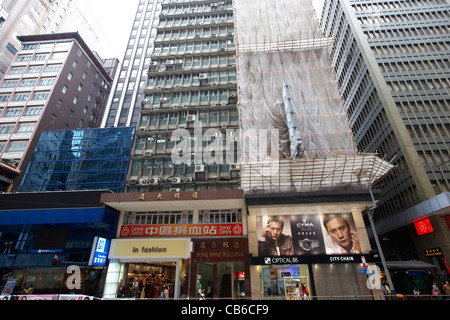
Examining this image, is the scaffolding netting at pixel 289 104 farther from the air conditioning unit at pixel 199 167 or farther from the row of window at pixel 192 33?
the row of window at pixel 192 33

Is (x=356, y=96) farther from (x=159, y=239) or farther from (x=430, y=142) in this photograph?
(x=159, y=239)

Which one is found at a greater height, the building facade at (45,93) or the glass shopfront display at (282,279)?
the building facade at (45,93)

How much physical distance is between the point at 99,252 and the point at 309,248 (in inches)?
679

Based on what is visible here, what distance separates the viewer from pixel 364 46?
36906mm

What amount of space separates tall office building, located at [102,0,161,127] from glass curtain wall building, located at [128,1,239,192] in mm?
15700

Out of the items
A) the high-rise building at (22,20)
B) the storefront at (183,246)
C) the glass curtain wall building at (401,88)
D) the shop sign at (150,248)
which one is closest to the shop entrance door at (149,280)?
the storefront at (183,246)

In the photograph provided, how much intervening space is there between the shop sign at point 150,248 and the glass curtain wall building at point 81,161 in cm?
735

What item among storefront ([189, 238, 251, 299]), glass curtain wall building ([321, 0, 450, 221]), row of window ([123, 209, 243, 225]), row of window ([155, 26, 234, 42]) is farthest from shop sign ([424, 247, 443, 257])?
row of window ([155, 26, 234, 42])

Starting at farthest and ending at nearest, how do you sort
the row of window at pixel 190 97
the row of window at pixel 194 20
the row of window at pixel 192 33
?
1. the row of window at pixel 194 20
2. the row of window at pixel 192 33
3. the row of window at pixel 190 97

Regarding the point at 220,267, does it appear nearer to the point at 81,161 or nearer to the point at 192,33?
the point at 81,161

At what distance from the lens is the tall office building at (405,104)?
25969 millimetres

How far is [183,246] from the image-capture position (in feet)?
66.9

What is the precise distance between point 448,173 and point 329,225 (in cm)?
1786

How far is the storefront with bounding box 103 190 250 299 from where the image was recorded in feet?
65.6
